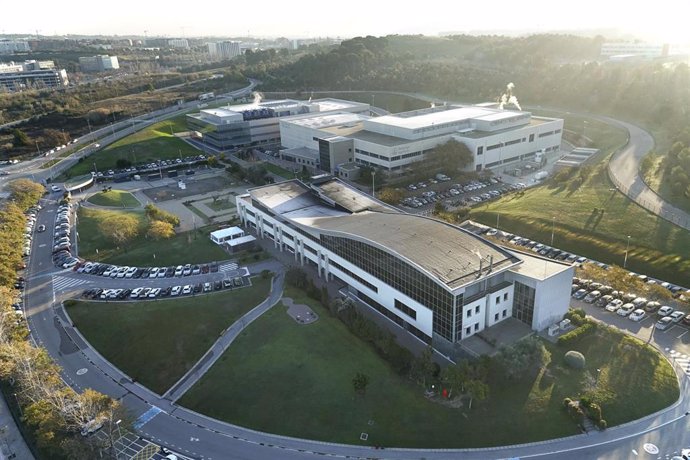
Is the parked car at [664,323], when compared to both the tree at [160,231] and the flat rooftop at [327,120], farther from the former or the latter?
the flat rooftop at [327,120]

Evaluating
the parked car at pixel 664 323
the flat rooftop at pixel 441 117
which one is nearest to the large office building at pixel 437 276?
the parked car at pixel 664 323

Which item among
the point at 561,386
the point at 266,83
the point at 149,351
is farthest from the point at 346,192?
the point at 266,83

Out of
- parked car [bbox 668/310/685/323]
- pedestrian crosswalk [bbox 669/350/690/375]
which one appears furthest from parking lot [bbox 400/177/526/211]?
pedestrian crosswalk [bbox 669/350/690/375]

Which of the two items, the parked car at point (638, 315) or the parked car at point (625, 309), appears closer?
the parked car at point (638, 315)

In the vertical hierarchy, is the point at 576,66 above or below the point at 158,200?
above

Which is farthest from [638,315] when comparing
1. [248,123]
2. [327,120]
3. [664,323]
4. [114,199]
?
[248,123]

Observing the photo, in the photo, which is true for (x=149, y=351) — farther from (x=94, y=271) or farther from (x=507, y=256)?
(x=507, y=256)
